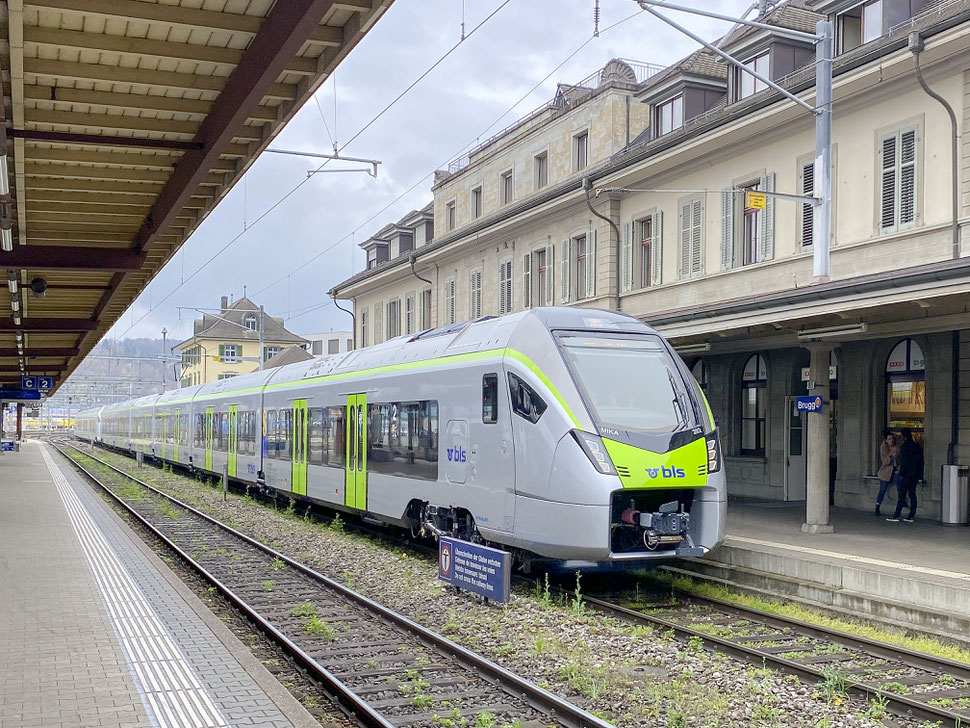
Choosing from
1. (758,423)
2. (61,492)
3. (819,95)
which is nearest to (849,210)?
(819,95)

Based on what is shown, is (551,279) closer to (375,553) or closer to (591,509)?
(375,553)

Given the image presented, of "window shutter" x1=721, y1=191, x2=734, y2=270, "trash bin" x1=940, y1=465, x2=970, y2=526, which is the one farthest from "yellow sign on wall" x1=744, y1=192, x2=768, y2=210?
"window shutter" x1=721, y1=191, x2=734, y2=270

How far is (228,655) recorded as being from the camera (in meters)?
8.01

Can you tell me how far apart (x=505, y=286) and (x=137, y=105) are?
22258 mm

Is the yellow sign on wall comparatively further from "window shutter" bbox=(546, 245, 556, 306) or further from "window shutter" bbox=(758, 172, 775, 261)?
"window shutter" bbox=(546, 245, 556, 306)

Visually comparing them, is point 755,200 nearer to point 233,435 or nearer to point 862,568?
point 862,568

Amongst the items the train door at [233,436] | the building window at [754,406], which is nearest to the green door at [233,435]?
the train door at [233,436]

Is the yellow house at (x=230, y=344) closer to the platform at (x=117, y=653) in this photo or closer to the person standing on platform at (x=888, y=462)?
the person standing on platform at (x=888, y=462)

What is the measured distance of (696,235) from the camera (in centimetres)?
2212

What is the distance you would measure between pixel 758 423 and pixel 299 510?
33.0ft

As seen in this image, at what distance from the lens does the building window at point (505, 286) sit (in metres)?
30.4

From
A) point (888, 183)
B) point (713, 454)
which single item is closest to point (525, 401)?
point (713, 454)

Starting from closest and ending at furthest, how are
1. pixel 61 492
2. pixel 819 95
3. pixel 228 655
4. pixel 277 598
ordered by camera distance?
pixel 228 655 → pixel 277 598 → pixel 819 95 → pixel 61 492

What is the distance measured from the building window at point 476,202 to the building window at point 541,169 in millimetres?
3966
